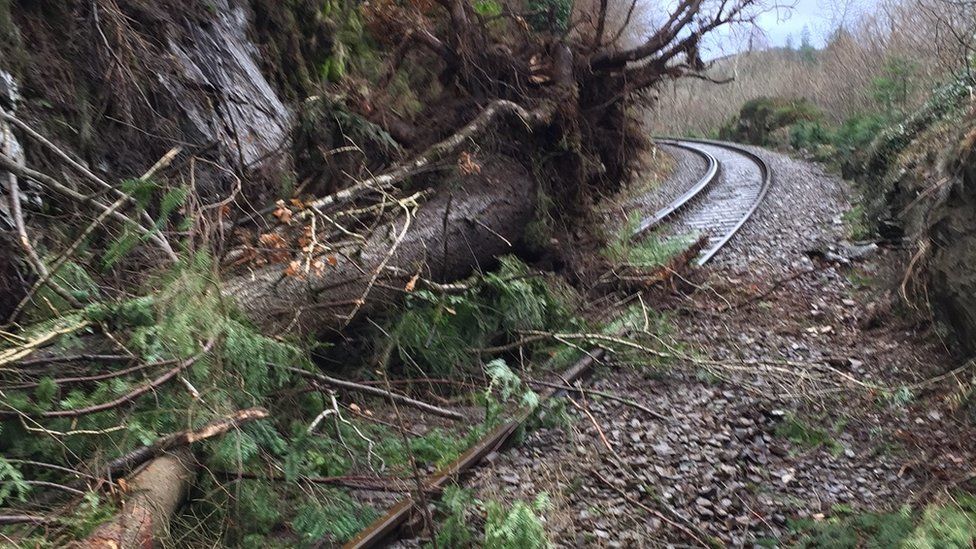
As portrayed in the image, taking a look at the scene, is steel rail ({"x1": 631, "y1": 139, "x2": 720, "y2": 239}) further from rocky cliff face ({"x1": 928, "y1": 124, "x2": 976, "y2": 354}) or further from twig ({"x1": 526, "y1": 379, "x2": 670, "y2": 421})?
twig ({"x1": 526, "y1": 379, "x2": 670, "y2": 421})

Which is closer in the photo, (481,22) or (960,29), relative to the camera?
(481,22)

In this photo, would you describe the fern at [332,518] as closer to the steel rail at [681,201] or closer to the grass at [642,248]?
the grass at [642,248]

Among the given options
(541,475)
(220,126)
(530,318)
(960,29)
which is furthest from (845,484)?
(960,29)

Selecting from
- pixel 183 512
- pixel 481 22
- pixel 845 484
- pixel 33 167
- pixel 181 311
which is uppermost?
pixel 481 22

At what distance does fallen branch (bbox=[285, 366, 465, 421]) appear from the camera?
14.6 feet

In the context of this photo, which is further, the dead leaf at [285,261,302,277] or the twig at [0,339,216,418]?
the dead leaf at [285,261,302,277]

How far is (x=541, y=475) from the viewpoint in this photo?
4242 mm

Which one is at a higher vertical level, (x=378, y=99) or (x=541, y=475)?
(x=378, y=99)

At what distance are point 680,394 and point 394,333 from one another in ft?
7.68

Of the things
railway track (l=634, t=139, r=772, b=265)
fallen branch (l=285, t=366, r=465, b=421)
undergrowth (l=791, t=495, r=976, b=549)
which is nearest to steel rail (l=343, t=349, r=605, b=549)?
fallen branch (l=285, t=366, r=465, b=421)

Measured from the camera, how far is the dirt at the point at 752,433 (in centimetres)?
388

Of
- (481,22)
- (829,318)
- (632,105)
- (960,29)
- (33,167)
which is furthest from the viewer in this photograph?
(960,29)

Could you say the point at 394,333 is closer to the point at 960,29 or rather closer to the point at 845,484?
the point at 845,484

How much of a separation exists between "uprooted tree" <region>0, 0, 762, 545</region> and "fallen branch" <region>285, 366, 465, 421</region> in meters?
0.03
